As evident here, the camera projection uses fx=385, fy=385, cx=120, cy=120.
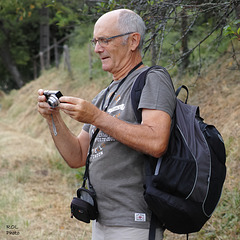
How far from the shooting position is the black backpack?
6.04 ft

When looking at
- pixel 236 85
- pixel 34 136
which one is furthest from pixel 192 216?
pixel 34 136

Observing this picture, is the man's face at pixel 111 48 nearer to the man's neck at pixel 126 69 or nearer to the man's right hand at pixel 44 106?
the man's neck at pixel 126 69

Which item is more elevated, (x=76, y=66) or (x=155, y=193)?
(x=155, y=193)

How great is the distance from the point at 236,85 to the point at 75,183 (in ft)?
10.6

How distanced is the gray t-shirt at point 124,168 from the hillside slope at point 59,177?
880mm

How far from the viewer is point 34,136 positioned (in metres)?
12.6

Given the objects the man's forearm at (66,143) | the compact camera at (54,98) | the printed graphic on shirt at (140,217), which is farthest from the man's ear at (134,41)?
the printed graphic on shirt at (140,217)

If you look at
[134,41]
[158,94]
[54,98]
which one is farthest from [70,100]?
[134,41]

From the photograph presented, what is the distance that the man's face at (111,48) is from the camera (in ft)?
6.99

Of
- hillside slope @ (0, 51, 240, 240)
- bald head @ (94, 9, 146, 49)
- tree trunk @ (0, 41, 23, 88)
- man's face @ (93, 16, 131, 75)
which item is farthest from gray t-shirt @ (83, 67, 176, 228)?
tree trunk @ (0, 41, 23, 88)

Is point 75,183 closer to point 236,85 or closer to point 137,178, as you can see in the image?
point 236,85

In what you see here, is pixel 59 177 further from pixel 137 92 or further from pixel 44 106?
pixel 137 92

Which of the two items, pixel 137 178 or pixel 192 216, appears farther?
pixel 137 178

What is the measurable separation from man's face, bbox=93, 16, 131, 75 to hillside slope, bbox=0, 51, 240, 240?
77 centimetres
